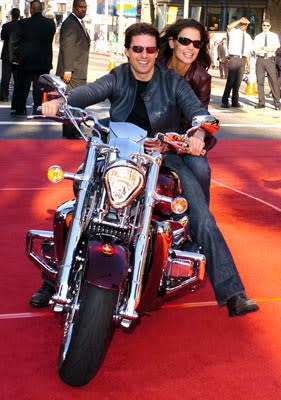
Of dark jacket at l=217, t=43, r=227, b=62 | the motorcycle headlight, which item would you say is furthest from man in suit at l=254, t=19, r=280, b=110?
the motorcycle headlight

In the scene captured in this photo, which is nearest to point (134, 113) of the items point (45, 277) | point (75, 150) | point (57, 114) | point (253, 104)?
point (57, 114)

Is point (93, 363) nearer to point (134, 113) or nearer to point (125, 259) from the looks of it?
point (125, 259)

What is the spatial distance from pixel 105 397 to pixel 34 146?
7872mm

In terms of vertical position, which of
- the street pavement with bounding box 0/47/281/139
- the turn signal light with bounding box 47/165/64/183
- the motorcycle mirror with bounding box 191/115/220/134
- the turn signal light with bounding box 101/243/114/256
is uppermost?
the motorcycle mirror with bounding box 191/115/220/134

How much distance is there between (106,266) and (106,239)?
0.60 feet

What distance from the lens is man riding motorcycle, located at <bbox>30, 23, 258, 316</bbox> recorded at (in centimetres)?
445

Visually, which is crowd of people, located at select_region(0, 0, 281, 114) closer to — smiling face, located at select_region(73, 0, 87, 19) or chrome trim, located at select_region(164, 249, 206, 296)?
smiling face, located at select_region(73, 0, 87, 19)

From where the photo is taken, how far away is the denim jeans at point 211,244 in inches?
175

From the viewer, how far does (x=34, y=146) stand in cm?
1125

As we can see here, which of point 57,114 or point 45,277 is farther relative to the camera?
point 45,277

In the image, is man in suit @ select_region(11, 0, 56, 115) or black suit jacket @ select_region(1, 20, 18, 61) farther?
black suit jacket @ select_region(1, 20, 18, 61)

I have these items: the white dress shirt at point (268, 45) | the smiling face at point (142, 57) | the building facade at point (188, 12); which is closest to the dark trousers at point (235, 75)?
the white dress shirt at point (268, 45)

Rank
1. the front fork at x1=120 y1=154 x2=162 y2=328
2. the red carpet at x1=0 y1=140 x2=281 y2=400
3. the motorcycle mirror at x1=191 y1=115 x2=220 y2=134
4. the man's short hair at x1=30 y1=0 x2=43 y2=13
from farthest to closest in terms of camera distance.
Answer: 1. the man's short hair at x1=30 y1=0 x2=43 y2=13
2. the motorcycle mirror at x1=191 y1=115 x2=220 y2=134
3. the red carpet at x1=0 y1=140 x2=281 y2=400
4. the front fork at x1=120 y1=154 x2=162 y2=328

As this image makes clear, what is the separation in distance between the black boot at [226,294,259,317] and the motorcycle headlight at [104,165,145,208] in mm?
1226
